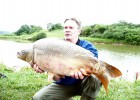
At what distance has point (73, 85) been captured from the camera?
14.2 ft

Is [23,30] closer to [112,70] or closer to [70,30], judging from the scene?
[70,30]

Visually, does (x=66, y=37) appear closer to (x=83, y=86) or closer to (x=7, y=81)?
(x=83, y=86)

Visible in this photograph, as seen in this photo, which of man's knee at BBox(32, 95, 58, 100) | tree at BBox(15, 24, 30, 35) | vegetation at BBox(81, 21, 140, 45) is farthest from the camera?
tree at BBox(15, 24, 30, 35)

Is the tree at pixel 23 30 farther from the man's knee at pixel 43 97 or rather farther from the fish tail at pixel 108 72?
the fish tail at pixel 108 72

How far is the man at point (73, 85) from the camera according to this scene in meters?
4.03

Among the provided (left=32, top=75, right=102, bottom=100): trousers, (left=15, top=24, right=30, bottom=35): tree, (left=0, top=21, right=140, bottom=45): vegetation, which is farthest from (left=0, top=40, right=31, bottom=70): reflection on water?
(left=15, top=24, right=30, bottom=35): tree

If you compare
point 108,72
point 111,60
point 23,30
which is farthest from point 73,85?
point 23,30

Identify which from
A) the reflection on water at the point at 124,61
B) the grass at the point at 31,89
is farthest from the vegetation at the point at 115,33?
the grass at the point at 31,89

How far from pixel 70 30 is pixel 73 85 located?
0.84m

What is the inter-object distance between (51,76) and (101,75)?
57cm

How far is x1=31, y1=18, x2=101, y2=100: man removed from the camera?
13.2 feet

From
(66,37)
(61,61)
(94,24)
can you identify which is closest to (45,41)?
(61,61)

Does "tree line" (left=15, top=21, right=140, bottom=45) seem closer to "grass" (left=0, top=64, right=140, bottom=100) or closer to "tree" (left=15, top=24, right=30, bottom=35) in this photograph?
"tree" (left=15, top=24, right=30, bottom=35)

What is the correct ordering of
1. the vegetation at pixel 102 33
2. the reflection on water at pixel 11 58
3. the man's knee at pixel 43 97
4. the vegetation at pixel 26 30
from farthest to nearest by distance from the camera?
the vegetation at pixel 26 30 → the vegetation at pixel 102 33 → the reflection on water at pixel 11 58 → the man's knee at pixel 43 97
